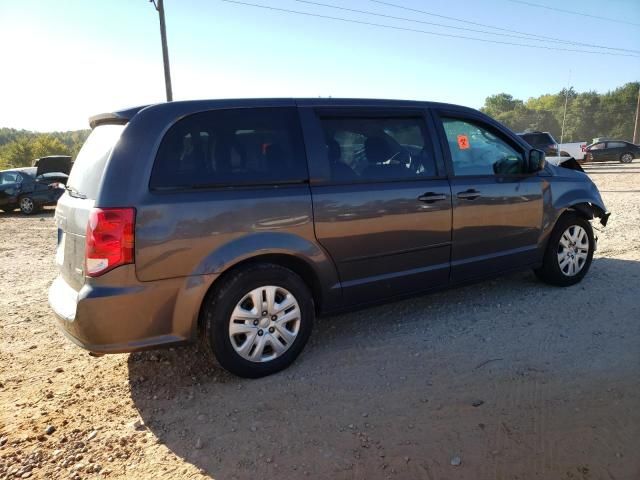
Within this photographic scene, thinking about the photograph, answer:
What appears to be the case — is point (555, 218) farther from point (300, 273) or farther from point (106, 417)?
point (106, 417)

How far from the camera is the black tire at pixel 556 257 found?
4.71 metres

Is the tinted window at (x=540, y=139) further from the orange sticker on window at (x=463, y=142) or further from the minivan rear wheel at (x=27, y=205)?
the minivan rear wheel at (x=27, y=205)

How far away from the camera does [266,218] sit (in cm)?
313

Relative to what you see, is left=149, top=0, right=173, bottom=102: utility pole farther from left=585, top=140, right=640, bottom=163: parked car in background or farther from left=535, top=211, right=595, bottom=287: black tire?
left=585, top=140, right=640, bottom=163: parked car in background

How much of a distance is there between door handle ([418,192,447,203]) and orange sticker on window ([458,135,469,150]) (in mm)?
575

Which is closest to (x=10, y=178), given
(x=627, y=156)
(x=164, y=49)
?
(x=164, y=49)

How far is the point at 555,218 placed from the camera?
464 cm

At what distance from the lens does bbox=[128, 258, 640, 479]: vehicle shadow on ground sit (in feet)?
8.04

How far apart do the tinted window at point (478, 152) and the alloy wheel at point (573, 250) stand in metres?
0.96

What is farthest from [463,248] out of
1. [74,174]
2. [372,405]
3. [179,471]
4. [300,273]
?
[74,174]

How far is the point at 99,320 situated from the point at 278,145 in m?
1.60

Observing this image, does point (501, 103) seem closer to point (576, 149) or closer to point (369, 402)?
point (576, 149)

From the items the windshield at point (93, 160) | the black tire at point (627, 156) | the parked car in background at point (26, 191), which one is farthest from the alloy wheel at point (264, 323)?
the black tire at point (627, 156)

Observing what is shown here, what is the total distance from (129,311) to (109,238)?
450 mm
